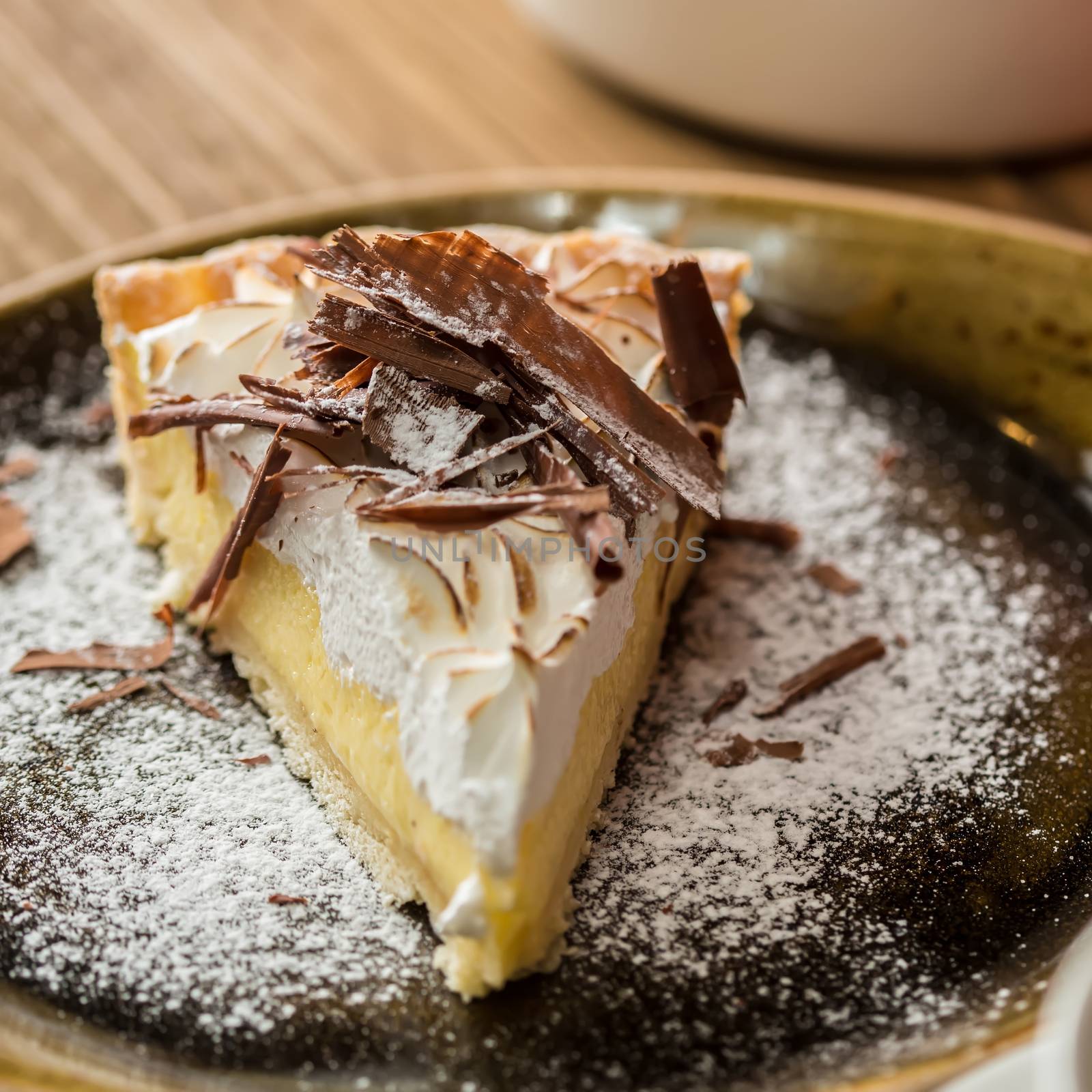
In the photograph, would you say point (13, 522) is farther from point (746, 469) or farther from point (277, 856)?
point (746, 469)

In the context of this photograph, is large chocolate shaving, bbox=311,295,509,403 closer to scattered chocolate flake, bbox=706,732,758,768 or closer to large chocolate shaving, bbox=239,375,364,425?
large chocolate shaving, bbox=239,375,364,425

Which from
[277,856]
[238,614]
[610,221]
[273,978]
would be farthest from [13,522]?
[610,221]

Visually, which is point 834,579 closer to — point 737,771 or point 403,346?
point 737,771

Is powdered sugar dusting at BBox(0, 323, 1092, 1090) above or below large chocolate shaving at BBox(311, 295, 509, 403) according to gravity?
below

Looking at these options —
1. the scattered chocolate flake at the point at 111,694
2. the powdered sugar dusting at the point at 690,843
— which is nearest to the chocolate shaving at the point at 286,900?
the powdered sugar dusting at the point at 690,843

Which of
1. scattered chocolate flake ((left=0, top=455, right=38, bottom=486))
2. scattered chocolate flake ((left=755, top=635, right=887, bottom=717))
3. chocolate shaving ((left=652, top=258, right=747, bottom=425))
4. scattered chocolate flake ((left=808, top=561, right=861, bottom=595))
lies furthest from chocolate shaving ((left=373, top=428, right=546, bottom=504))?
scattered chocolate flake ((left=0, top=455, right=38, bottom=486))

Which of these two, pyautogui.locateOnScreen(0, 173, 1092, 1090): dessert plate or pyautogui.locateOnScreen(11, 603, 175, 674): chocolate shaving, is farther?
pyautogui.locateOnScreen(11, 603, 175, 674): chocolate shaving

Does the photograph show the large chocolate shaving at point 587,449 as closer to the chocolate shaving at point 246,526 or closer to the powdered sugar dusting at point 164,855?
the chocolate shaving at point 246,526

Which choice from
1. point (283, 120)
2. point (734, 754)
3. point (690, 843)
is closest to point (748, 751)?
point (734, 754)
